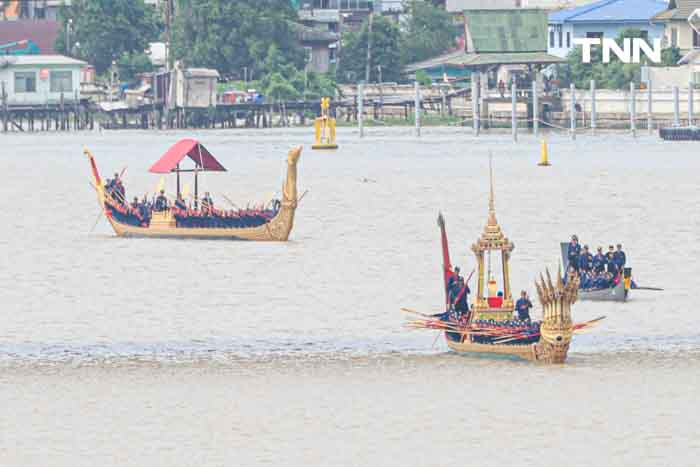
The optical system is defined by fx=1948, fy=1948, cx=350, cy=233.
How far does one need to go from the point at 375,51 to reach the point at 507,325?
137001mm

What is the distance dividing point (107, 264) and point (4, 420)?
21699mm

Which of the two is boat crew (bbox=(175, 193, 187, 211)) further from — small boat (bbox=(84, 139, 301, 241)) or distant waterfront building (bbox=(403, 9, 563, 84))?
distant waterfront building (bbox=(403, 9, 563, 84))

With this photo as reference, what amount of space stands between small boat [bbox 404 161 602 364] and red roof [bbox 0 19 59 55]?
152630 mm

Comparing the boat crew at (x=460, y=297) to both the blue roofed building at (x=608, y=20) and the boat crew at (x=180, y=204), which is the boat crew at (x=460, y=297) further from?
the blue roofed building at (x=608, y=20)

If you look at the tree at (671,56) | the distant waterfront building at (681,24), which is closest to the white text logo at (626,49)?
the tree at (671,56)

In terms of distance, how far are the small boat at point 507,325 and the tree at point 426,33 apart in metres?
139

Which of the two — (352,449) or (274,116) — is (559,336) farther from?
(274,116)

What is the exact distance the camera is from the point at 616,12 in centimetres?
16412

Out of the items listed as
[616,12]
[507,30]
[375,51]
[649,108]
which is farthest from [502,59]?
[375,51]

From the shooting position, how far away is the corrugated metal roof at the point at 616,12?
163 meters

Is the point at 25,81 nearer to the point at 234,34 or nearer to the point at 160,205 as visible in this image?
the point at 234,34

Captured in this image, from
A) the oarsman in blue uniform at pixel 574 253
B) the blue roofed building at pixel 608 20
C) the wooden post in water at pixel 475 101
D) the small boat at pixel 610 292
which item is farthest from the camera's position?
the blue roofed building at pixel 608 20

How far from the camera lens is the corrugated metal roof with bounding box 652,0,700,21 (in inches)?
5711

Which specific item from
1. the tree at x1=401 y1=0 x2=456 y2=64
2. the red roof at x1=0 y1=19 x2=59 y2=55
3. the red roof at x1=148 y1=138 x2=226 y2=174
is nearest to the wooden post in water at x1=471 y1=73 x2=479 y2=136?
the tree at x1=401 y1=0 x2=456 y2=64
